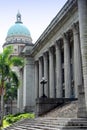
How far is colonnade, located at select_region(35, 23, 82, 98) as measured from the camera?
34.5 meters

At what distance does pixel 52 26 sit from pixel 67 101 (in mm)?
14341

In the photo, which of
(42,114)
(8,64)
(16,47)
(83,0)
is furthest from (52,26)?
(16,47)

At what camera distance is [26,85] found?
56906 millimetres

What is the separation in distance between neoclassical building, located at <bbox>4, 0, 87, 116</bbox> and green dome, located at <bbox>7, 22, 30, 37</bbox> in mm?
36178

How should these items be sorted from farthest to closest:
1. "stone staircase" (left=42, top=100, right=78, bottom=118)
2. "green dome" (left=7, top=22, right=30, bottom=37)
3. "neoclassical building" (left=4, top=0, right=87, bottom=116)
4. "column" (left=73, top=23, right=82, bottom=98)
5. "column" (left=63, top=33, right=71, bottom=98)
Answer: "green dome" (left=7, top=22, right=30, bottom=37)
"column" (left=63, top=33, right=71, bottom=98)
"neoclassical building" (left=4, top=0, right=87, bottom=116)
"column" (left=73, top=23, right=82, bottom=98)
"stone staircase" (left=42, top=100, right=78, bottom=118)

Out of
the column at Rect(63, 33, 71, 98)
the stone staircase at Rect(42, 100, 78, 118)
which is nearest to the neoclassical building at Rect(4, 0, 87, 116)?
the column at Rect(63, 33, 71, 98)

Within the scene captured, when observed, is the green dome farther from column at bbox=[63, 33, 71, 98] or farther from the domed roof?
column at bbox=[63, 33, 71, 98]

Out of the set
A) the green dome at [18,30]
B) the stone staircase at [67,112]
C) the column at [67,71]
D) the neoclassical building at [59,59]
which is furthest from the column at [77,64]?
the green dome at [18,30]

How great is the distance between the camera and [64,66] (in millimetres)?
38562

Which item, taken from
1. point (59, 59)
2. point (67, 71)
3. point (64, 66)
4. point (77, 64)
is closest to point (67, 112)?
point (77, 64)

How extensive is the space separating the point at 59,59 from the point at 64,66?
10.7 feet

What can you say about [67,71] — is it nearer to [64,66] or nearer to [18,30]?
[64,66]

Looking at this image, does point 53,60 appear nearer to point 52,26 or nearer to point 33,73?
point 52,26

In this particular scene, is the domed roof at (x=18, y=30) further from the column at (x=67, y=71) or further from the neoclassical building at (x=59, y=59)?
the column at (x=67, y=71)
